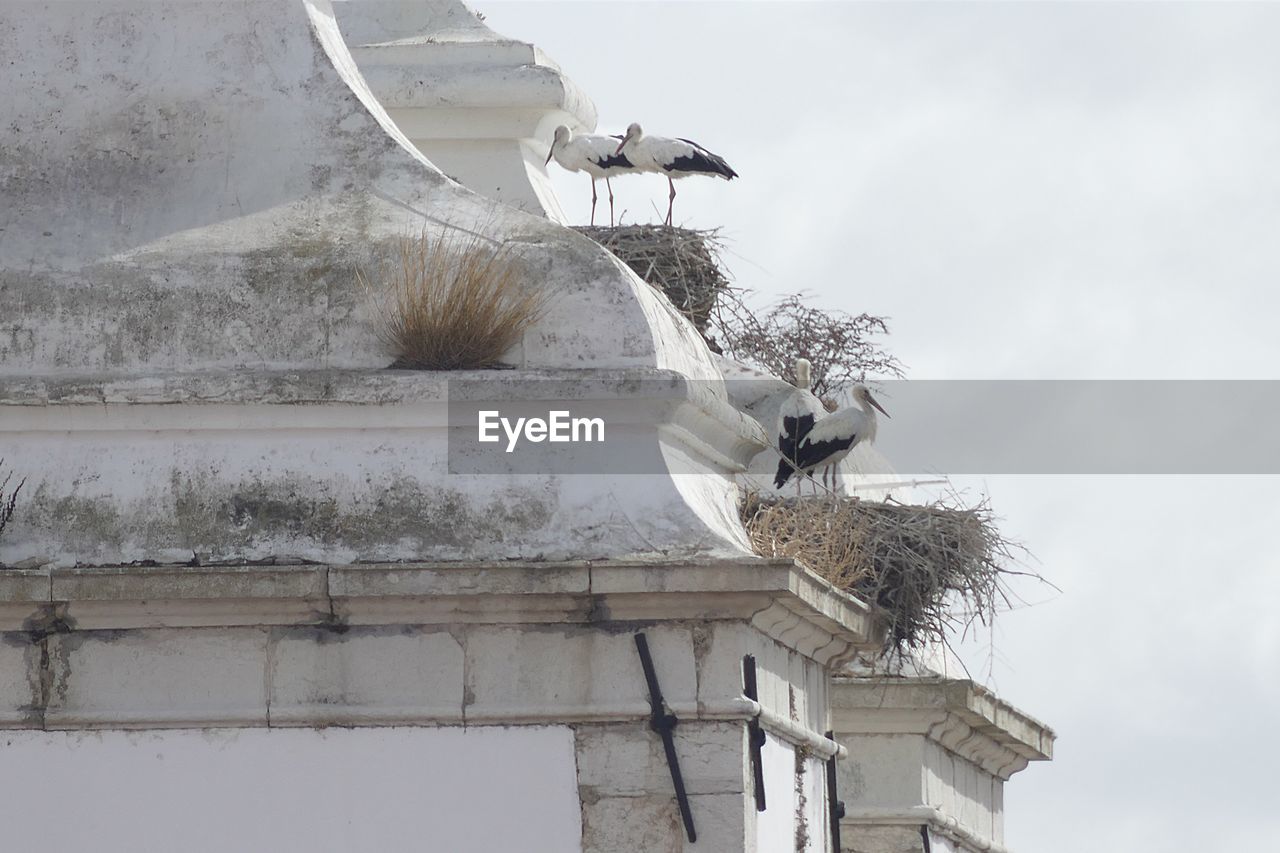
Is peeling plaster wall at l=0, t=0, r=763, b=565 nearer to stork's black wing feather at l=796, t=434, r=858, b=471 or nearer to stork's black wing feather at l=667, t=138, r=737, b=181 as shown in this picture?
stork's black wing feather at l=796, t=434, r=858, b=471

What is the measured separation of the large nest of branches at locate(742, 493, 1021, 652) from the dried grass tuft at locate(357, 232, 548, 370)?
1442mm

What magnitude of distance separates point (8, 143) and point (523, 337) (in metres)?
2.16

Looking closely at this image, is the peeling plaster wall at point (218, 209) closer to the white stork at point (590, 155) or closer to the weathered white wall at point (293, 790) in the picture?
the weathered white wall at point (293, 790)

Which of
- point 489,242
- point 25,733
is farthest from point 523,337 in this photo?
point 25,733

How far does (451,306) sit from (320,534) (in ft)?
2.96

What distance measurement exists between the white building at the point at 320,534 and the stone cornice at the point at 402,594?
0.01 meters

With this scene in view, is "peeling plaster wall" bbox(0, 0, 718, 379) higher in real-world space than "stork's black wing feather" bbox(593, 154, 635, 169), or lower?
lower

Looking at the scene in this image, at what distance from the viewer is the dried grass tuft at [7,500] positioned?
31.9 ft

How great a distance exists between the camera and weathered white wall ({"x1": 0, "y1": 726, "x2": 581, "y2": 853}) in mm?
9297

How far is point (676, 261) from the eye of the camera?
48.1ft

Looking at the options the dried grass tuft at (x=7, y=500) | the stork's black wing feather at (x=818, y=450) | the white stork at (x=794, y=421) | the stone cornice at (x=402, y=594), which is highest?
the white stork at (x=794, y=421)

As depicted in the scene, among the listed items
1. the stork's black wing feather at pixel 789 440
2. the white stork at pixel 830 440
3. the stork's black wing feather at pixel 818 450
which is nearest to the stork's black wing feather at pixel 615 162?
the white stork at pixel 830 440

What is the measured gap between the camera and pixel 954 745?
14047 mm

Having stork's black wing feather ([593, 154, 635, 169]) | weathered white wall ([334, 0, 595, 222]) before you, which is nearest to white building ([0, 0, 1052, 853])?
weathered white wall ([334, 0, 595, 222])
